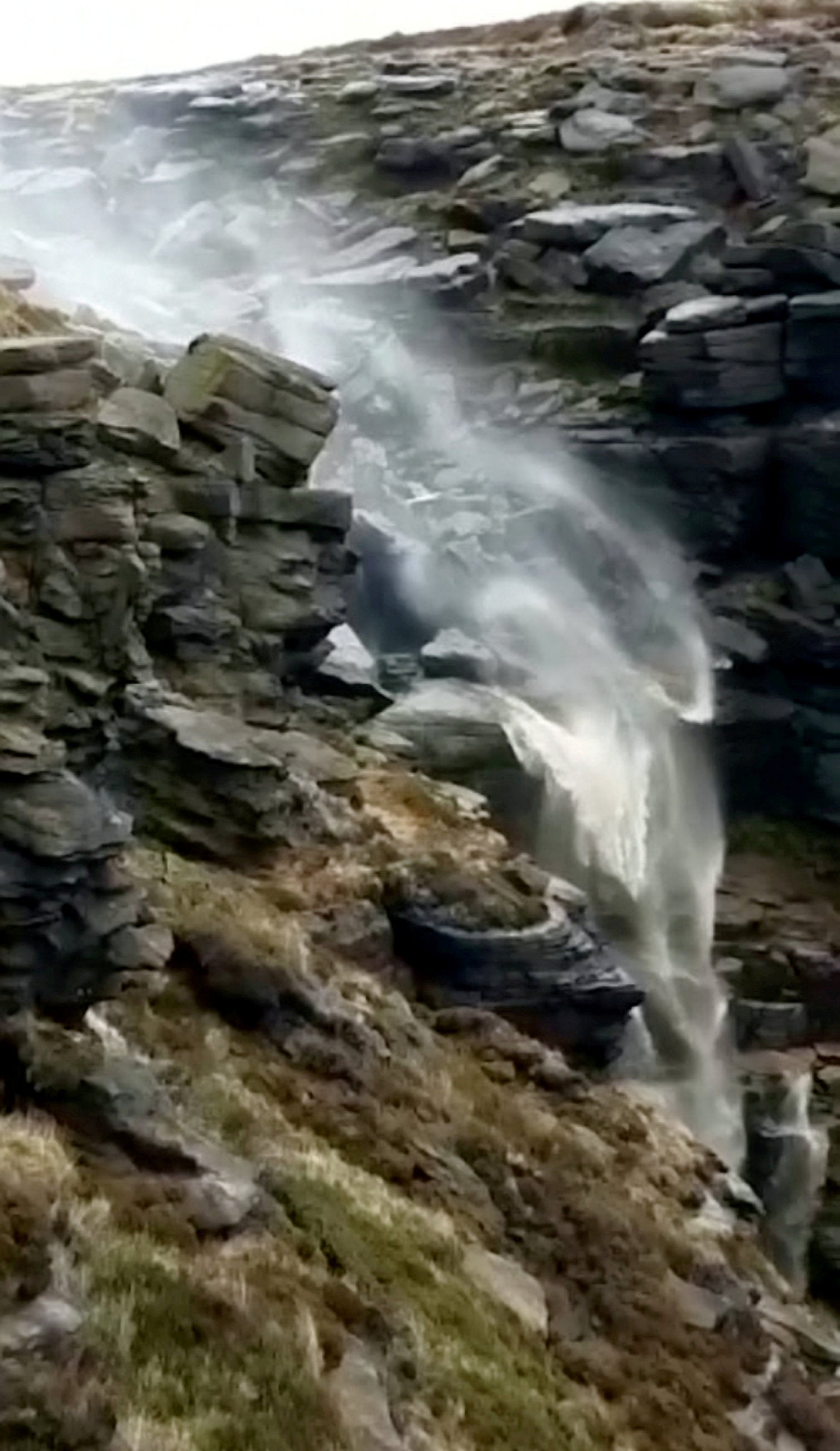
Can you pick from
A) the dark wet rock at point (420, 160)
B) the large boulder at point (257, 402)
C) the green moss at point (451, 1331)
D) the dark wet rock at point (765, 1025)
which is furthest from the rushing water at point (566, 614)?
the green moss at point (451, 1331)

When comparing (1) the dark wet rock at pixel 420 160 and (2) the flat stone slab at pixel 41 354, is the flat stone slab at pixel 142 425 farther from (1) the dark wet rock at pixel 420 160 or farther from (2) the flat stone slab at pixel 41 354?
(1) the dark wet rock at pixel 420 160

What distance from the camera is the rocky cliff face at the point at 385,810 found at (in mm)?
15789

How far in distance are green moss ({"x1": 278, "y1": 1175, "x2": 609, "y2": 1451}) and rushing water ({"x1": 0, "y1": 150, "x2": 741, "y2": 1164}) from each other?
35.4ft

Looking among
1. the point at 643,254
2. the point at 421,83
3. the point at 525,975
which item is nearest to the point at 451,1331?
the point at 525,975

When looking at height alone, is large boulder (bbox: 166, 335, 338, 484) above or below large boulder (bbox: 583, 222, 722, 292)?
above

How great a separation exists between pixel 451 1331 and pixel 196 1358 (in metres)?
3.65

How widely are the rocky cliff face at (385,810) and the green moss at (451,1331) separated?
63 millimetres

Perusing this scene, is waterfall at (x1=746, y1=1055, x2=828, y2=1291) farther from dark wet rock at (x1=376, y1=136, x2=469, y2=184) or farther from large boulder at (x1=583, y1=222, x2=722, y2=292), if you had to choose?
dark wet rock at (x1=376, y1=136, x2=469, y2=184)

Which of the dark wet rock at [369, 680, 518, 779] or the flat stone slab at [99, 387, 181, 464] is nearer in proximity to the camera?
the flat stone slab at [99, 387, 181, 464]

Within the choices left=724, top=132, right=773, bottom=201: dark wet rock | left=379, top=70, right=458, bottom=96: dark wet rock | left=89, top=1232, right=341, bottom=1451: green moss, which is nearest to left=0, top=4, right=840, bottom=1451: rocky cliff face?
left=89, top=1232, right=341, bottom=1451: green moss

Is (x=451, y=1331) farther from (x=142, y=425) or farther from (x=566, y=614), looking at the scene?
(x=566, y=614)

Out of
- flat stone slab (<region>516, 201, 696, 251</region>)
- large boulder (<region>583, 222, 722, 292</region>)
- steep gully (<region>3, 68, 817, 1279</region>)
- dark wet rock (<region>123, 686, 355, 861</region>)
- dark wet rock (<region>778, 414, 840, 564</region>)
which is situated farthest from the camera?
flat stone slab (<region>516, 201, 696, 251</region>)

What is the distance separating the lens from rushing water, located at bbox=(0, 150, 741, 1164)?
3372 cm

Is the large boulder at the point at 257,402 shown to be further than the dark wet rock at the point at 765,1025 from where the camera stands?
No
